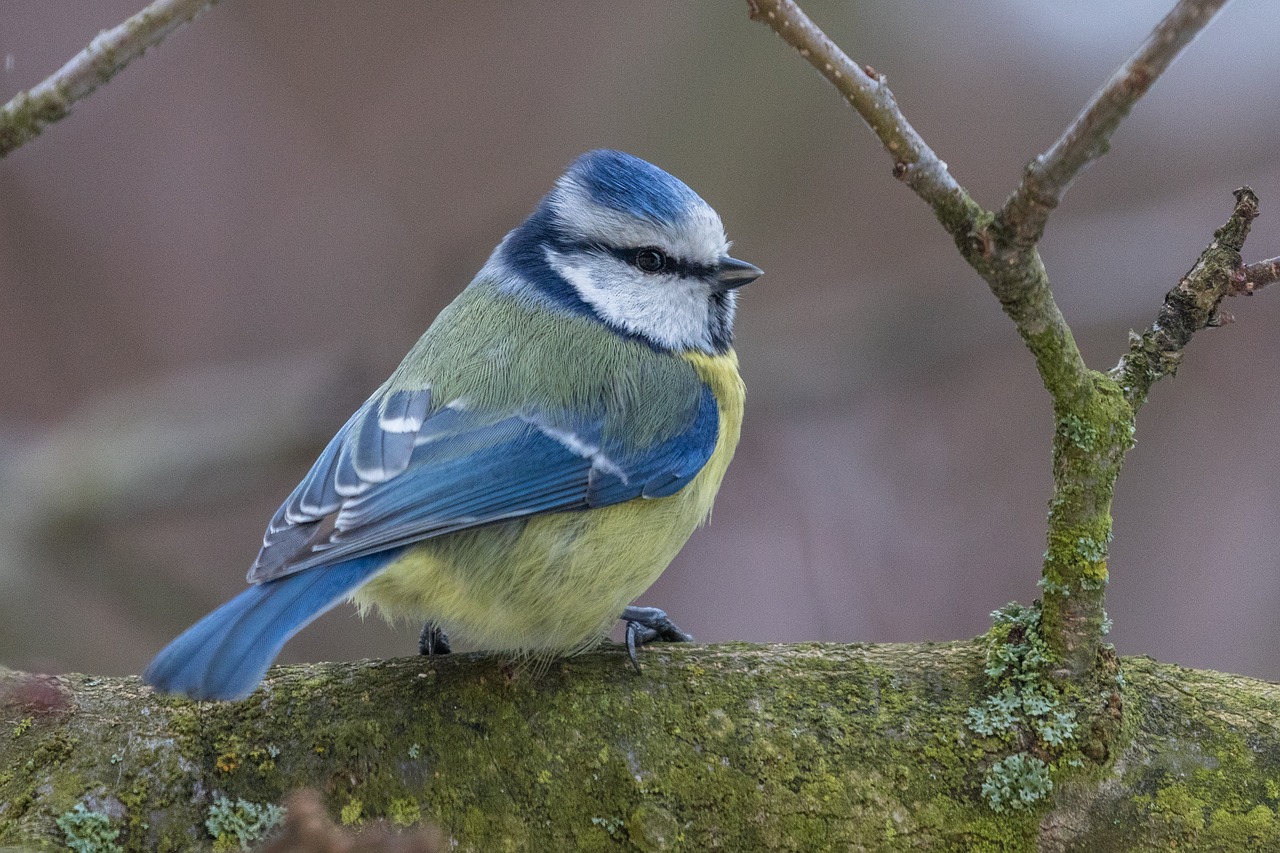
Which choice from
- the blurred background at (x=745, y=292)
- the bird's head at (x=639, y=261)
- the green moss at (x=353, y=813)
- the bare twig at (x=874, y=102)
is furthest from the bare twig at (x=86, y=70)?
the blurred background at (x=745, y=292)

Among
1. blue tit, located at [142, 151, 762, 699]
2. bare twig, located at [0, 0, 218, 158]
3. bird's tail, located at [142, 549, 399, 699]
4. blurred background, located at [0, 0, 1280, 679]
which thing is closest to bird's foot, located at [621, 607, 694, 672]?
blue tit, located at [142, 151, 762, 699]

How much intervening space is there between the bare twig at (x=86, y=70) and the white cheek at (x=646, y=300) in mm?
1171

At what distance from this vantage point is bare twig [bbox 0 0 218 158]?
125 centimetres

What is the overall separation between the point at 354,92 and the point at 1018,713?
12.9 feet

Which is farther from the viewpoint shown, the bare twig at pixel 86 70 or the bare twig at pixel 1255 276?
the bare twig at pixel 1255 276

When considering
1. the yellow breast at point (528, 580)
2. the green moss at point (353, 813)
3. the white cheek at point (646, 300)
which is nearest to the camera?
the green moss at point (353, 813)

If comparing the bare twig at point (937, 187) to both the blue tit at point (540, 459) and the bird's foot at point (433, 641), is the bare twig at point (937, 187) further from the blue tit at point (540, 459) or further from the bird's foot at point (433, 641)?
the bird's foot at point (433, 641)

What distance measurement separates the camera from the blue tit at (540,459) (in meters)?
1.77

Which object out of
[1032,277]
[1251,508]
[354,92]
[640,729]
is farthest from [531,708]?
[354,92]

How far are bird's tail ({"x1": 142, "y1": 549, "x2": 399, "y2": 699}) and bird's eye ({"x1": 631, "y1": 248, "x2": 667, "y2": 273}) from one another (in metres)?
0.90

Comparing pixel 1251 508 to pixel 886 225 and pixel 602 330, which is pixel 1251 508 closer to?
pixel 886 225

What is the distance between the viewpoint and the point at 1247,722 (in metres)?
1.62

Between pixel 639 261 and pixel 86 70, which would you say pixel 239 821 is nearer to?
pixel 86 70

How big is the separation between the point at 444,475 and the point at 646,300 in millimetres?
669
